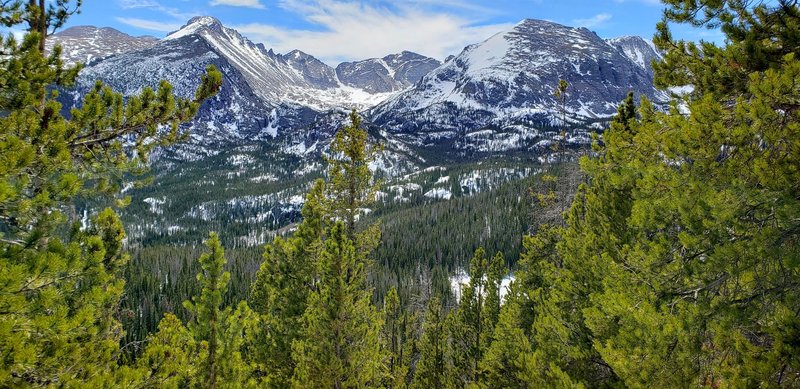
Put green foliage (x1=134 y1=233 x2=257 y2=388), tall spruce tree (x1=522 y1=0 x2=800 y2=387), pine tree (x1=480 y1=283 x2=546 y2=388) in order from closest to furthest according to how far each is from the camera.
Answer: tall spruce tree (x1=522 y1=0 x2=800 y2=387)
green foliage (x1=134 y1=233 x2=257 y2=388)
pine tree (x1=480 y1=283 x2=546 y2=388)

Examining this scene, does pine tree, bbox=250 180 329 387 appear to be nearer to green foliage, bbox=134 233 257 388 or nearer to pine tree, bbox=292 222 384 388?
pine tree, bbox=292 222 384 388

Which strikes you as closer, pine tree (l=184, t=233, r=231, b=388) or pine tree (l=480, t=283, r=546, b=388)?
pine tree (l=184, t=233, r=231, b=388)

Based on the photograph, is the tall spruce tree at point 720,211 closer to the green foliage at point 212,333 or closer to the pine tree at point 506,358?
the pine tree at point 506,358

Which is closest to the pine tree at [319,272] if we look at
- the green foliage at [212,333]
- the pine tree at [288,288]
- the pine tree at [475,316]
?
the pine tree at [288,288]

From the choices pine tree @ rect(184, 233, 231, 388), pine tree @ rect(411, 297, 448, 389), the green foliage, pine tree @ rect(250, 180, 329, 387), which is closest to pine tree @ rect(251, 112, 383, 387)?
pine tree @ rect(250, 180, 329, 387)

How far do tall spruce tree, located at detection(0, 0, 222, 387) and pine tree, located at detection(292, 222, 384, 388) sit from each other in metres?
7.17

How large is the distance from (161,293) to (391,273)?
1891 inches

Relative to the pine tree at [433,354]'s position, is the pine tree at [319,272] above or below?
above

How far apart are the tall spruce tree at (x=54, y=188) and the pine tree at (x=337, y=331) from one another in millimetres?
7172

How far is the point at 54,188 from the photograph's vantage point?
4.85 m

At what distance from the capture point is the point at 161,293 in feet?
245

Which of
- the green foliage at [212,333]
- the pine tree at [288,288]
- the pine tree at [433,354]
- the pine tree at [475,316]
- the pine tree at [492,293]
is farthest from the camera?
the pine tree at [433,354]

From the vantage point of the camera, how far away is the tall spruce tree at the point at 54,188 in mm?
4285

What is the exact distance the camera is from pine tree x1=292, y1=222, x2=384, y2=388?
13.6 metres
